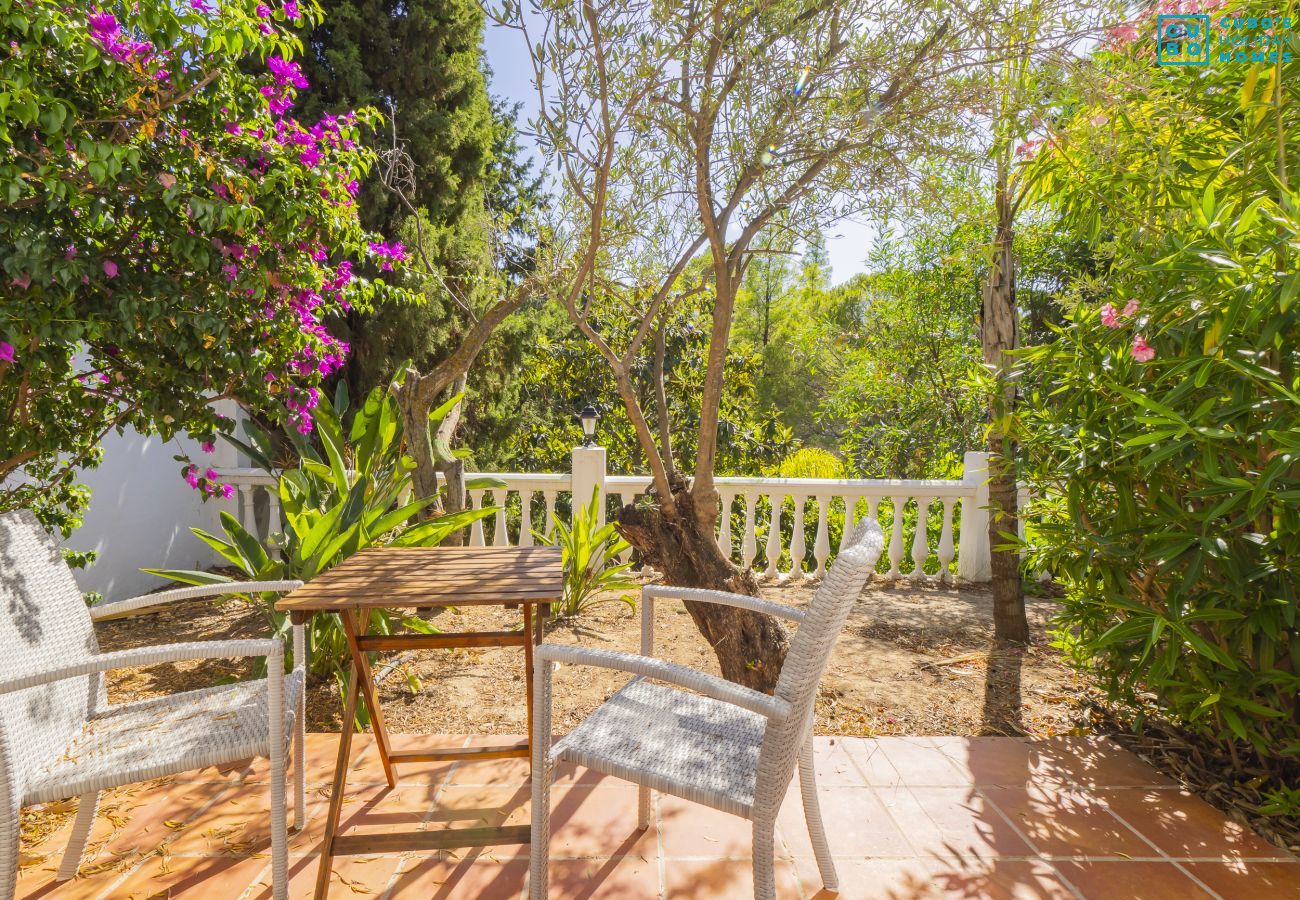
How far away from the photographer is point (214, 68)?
2.36 m

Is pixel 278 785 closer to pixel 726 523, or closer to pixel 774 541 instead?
pixel 726 523

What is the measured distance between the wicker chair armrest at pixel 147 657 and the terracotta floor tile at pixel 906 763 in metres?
1.90

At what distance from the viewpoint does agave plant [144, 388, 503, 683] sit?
307 cm

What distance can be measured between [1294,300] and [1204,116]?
88 centimetres

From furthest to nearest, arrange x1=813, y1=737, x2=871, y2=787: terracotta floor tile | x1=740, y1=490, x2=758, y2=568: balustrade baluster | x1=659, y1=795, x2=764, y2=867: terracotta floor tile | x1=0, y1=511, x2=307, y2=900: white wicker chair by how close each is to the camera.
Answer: x1=740, y1=490, x2=758, y2=568: balustrade baluster < x1=813, y1=737, x2=871, y2=787: terracotta floor tile < x1=659, y1=795, x2=764, y2=867: terracotta floor tile < x1=0, y1=511, x2=307, y2=900: white wicker chair

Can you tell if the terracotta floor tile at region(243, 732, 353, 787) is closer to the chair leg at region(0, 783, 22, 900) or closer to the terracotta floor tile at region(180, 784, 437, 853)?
the terracotta floor tile at region(180, 784, 437, 853)

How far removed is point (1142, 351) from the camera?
2.07 metres

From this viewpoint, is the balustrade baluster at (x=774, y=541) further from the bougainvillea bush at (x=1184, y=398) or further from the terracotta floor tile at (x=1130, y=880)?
the terracotta floor tile at (x=1130, y=880)

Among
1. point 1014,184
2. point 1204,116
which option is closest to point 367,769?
point 1204,116

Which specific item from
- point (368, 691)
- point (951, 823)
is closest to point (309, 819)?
point (368, 691)

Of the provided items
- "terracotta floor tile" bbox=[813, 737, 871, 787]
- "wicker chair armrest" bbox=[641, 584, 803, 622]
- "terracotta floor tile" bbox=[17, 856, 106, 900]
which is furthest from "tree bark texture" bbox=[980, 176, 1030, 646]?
"terracotta floor tile" bbox=[17, 856, 106, 900]

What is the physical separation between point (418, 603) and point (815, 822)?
1176 mm

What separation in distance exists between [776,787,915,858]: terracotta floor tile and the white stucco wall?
425 centimetres

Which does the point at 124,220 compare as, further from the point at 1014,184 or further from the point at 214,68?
the point at 1014,184
